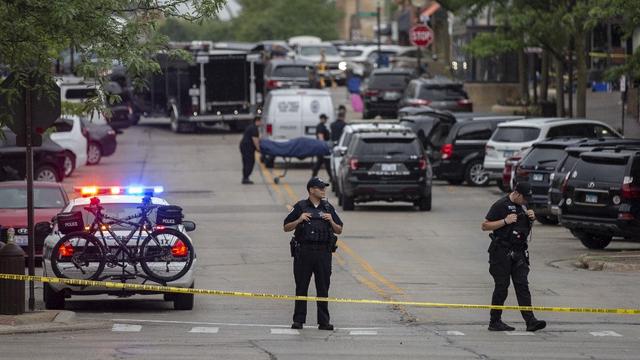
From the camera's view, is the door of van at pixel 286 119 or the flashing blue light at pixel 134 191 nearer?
the flashing blue light at pixel 134 191

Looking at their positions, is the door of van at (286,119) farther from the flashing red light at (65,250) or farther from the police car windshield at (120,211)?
the flashing red light at (65,250)

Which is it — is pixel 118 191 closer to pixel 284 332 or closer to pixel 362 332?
pixel 284 332

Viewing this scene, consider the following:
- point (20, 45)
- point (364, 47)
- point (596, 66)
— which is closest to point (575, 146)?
A: point (20, 45)

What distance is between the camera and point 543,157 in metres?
30.8

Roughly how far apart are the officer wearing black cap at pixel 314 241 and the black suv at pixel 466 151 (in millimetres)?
23647

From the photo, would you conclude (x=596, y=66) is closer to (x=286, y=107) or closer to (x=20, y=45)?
(x=286, y=107)

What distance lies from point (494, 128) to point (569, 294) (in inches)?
799

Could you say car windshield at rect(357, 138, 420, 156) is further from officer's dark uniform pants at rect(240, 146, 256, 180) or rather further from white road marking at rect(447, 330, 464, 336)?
white road marking at rect(447, 330, 464, 336)

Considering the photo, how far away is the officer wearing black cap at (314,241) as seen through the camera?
16.4 meters

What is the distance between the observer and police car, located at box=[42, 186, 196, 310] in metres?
17.8

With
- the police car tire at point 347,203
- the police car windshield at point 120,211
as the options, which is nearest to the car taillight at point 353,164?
the police car tire at point 347,203

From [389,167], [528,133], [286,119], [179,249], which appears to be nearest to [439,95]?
[286,119]

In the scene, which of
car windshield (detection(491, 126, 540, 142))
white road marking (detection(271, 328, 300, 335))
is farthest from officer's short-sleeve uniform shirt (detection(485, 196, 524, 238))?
car windshield (detection(491, 126, 540, 142))

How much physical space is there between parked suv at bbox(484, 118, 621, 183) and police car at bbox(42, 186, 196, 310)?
18.2m
